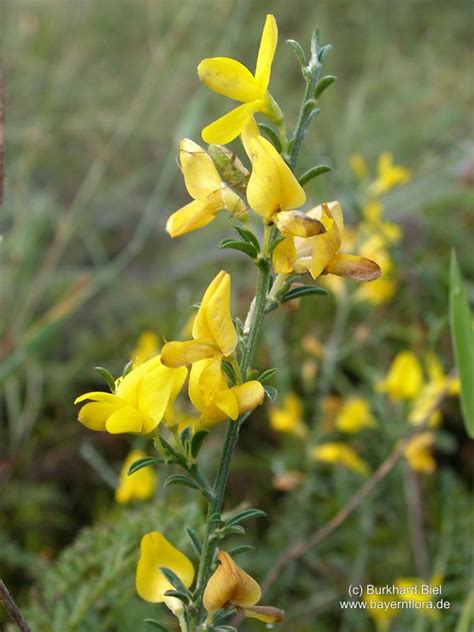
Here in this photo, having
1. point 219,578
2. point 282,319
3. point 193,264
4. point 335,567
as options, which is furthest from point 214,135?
point 193,264

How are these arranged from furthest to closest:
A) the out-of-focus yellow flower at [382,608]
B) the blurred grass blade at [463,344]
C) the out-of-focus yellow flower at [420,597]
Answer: the out-of-focus yellow flower at [382,608] < the out-of-focus yellow flower at [420,597] < the blurred grass blade at [463,344]

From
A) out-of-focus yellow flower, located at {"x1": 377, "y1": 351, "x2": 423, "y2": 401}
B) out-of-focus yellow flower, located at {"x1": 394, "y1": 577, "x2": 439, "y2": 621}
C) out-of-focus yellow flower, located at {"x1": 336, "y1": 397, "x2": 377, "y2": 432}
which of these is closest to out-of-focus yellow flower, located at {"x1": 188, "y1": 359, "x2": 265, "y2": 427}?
out-of-focus yellow flower, located at {"x1": 394, "y1": 577, "x2": 439, "y2": 621}

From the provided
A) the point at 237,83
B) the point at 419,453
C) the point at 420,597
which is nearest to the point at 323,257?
the point at 237,83

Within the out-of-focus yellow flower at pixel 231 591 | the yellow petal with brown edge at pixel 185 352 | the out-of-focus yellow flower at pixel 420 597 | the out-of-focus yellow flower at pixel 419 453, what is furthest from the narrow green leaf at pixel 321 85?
the out-of-focus yellow flower at pixel 419 453

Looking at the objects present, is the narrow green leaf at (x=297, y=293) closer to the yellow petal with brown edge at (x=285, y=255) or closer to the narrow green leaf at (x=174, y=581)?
the yellow petal with brown edge at (x=285, y=255)

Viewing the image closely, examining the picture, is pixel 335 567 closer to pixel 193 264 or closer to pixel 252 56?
pixel 193 264

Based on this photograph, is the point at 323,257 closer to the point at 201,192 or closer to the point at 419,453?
the point at 201,192
